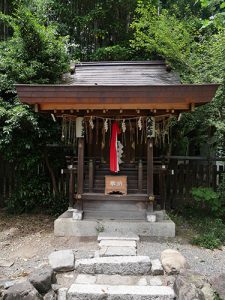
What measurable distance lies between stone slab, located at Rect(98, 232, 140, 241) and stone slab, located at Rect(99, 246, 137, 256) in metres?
0.55

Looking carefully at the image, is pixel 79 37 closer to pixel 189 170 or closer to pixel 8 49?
pixel 8 49

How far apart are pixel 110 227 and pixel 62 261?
1.97 metres

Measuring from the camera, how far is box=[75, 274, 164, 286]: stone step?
4.56 meters

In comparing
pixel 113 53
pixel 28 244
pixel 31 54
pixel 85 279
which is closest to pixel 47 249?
pixel 28 244

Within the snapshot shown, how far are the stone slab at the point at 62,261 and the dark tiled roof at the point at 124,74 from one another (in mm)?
4124

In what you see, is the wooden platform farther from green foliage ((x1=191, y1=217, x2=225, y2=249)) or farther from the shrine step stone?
green foliage ((x1=191, y1=217, x2=225, y2=249))

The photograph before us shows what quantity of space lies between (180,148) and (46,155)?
17.3 feet

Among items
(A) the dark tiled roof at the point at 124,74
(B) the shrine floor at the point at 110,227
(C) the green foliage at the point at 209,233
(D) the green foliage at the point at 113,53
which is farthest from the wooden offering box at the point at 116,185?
(D) the green foliage at the point at 113,53

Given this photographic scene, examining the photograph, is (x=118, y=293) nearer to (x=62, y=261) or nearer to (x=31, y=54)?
Answer: (x=62, y=261)

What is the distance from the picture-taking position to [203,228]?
7.48m

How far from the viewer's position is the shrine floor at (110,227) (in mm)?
6805

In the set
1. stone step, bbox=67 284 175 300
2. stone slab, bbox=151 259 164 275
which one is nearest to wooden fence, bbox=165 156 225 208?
stone slab, bbox=151 259 164 275

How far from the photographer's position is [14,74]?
828cm

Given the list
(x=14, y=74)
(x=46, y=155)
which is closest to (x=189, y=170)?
(x=46, y=155)
